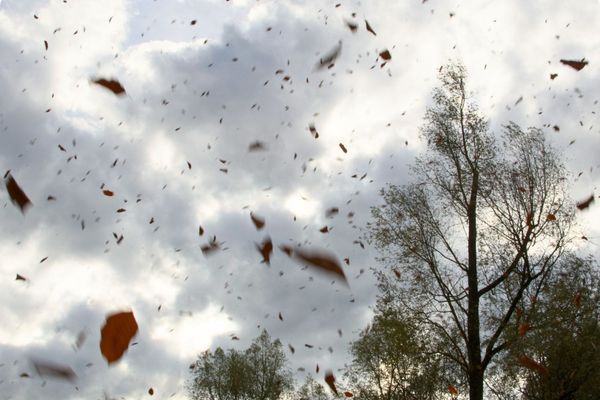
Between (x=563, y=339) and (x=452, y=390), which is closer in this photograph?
(x=563, y=339)

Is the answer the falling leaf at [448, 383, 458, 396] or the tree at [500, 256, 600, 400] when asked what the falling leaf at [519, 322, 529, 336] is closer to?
the tree at [500, 256, 600, 400]

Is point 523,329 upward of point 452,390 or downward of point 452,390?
upward

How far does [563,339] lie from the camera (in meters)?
19.3

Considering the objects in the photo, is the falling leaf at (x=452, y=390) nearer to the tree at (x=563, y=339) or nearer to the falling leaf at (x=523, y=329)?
the tree at (x=563, y=339)

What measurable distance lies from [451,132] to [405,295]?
701 cm

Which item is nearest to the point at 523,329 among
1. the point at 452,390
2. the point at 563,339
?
the point at 563,339

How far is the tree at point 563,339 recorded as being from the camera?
17953 mm

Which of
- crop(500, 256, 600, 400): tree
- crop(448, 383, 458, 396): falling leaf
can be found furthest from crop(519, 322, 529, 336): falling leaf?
crop(448, 383, 458, 396): falling leaf

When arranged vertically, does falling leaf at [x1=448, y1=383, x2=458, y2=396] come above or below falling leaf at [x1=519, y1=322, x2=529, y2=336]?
below

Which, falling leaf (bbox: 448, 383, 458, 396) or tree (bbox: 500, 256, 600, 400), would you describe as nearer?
tree (bbox: 500, 256, 600, 400)

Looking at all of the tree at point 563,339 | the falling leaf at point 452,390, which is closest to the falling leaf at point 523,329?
the tree at point 563,339

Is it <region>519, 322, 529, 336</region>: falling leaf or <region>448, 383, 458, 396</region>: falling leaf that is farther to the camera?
<region>448, 383, 458, 396</region>: falling leaf

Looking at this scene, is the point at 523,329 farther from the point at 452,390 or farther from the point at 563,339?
the point at 452,390

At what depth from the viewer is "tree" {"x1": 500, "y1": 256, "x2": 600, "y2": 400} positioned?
1795 centimetres
